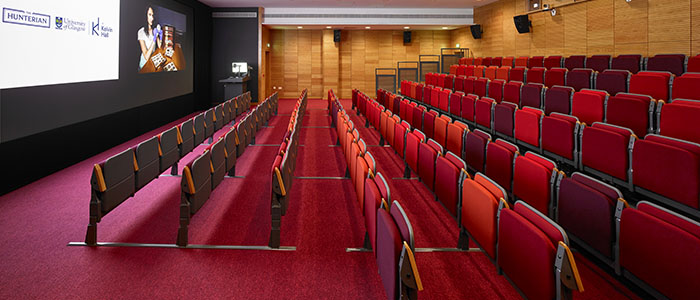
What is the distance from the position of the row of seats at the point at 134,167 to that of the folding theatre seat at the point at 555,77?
5300 millimetres

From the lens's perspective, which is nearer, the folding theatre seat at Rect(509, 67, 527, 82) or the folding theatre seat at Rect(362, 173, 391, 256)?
the folding theatre seat at Rect(362, 173, 391, 256)

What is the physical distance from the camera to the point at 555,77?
234 inches

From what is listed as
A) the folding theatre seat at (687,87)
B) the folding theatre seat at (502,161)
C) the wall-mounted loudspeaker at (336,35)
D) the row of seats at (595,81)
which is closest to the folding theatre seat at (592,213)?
the folding theatre seat at (502,161)

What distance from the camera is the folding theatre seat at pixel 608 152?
9.04ft

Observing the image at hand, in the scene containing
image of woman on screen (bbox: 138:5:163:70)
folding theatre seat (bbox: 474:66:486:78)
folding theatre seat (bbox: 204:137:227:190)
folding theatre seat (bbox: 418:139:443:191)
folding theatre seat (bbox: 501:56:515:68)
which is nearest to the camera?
folding theatre seat (bbox: 418:139:443:191)

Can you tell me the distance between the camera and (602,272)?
228 centimetres

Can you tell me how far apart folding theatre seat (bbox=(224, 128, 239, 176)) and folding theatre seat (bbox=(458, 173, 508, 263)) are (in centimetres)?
243

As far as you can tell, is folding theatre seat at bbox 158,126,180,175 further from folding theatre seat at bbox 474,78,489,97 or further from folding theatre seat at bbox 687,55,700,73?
folding theatre seat at bbox 687,55,700,73

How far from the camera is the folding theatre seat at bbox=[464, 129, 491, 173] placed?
3447 mm

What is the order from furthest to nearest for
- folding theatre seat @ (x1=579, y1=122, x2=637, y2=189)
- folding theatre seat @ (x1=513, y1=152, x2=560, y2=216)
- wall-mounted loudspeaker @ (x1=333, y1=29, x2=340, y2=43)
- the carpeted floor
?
1. wall-mounted loudspeaker @ (x1=333, y1=29, x2=340, y2=43)
2. folding theatre seat @ (x1=579, y1=122, x2=637, y2=189)
3. folding theatre seat @ (x1=513, y1=152, x2=560, y2=216)
4. the carpeted floor

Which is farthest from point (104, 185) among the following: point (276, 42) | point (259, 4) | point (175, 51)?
point (276, 42)

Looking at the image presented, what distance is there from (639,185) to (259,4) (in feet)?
37.5

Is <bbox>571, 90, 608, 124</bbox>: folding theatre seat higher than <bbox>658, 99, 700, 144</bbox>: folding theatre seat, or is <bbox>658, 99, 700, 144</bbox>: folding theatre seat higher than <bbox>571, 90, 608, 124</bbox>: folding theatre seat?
<bbox>571, 90, 608, 124</bbox>: folding theatre seat

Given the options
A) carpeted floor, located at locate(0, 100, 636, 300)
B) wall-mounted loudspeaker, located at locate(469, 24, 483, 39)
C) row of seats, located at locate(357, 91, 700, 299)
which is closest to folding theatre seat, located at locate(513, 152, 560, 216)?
row of seats, located at locate(357, 91, 700, 299)
